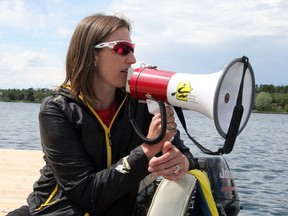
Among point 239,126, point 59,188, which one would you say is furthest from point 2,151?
point 239,126

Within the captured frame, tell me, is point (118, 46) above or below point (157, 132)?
above

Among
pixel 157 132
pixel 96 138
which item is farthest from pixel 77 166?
pixel 157 132

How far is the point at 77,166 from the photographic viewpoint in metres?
2.38

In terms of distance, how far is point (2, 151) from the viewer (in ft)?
29.7

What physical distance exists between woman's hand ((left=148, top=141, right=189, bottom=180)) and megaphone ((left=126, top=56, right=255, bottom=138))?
232mm

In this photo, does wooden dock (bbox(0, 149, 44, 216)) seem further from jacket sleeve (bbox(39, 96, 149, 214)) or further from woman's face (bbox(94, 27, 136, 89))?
woman's face (bbox(94, 27, 136, 89))

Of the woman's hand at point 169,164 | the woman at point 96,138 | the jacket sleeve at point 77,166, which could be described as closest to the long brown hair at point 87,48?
the woman at point 96,138

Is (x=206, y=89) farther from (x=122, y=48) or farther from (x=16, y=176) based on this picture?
(x=16, y=176)

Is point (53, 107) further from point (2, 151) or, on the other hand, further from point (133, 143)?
point (2, 151)

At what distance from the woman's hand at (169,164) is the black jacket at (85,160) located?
0.21 ft

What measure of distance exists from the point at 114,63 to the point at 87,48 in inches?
6.4

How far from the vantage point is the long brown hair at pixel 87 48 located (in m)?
2.51

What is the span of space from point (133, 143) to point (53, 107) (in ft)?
1.57

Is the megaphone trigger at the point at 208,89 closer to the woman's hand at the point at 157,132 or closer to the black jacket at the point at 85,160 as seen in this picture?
the woman's hand at the point at 157,132
